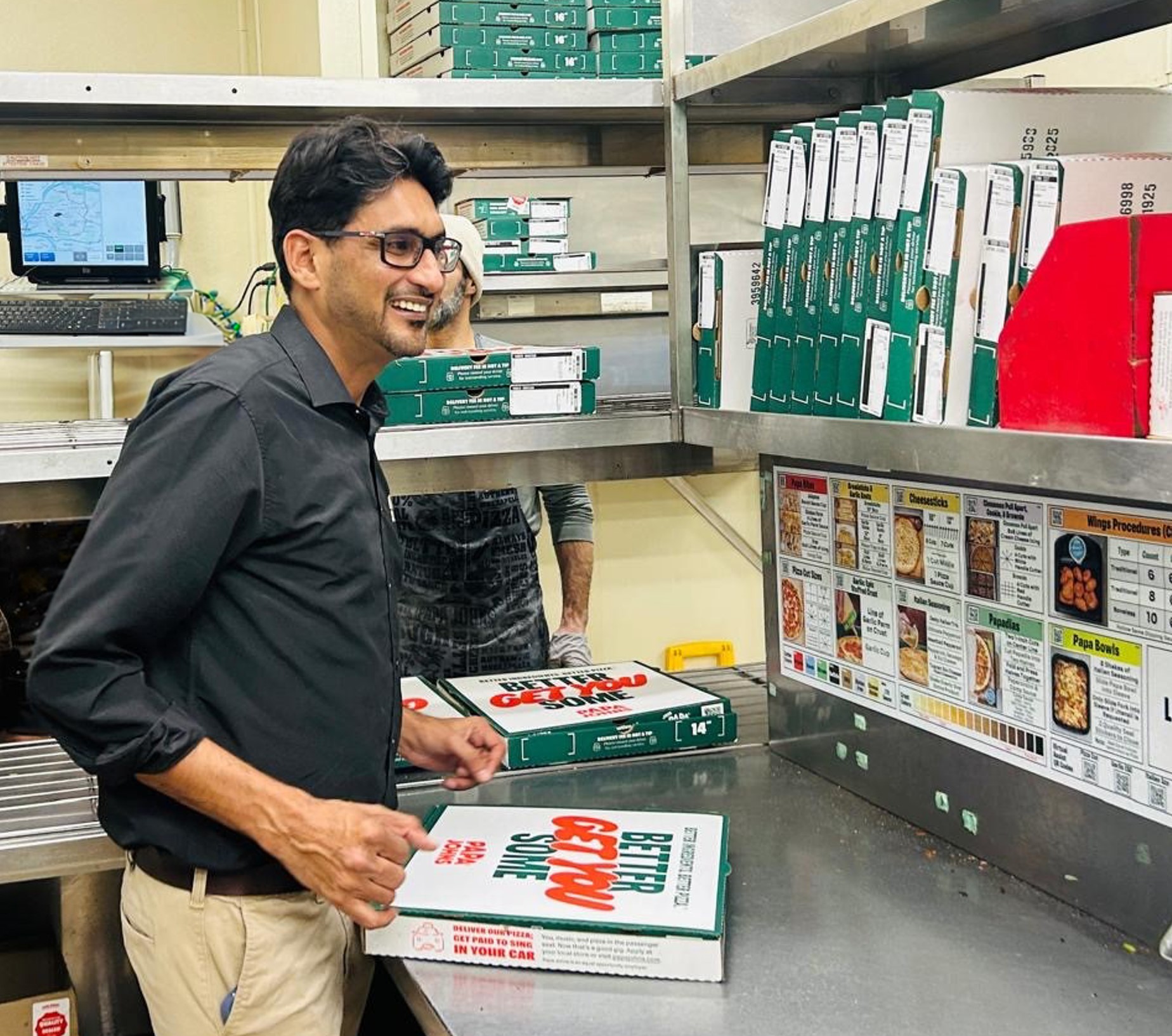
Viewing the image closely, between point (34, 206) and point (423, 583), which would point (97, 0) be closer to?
point (34, 206)

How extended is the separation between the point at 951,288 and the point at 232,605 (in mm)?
789

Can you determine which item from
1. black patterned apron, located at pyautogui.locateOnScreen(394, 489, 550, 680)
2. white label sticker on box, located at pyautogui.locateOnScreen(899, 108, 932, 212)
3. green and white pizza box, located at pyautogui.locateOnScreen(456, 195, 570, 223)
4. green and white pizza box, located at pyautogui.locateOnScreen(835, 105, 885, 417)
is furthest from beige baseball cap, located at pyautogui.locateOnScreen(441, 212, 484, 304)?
white label sticker on box, located at pyautogui.locateOnScreen(899, 108, 932, 212)

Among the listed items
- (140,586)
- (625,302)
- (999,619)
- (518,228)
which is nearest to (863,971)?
(999,619)

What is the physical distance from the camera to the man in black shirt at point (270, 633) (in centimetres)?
129

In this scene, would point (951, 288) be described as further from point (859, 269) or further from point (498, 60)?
point (498, 60)

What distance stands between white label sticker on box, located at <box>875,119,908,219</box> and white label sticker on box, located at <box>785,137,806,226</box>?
191mm

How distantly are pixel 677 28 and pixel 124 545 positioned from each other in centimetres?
115

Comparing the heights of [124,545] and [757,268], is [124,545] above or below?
below

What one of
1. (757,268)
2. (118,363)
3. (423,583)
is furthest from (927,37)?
(118,363)

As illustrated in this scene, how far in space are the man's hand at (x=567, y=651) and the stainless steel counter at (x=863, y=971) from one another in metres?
1.29

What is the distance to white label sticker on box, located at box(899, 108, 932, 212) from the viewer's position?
4.58ft

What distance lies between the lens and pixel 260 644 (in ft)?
4.50

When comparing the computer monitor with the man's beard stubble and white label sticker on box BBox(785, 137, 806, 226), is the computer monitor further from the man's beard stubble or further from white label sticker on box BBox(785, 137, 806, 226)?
white label sticker on box BBox(785, 137, 806, 226)

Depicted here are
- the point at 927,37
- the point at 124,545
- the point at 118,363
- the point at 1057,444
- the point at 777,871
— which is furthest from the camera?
the point at 118,363
